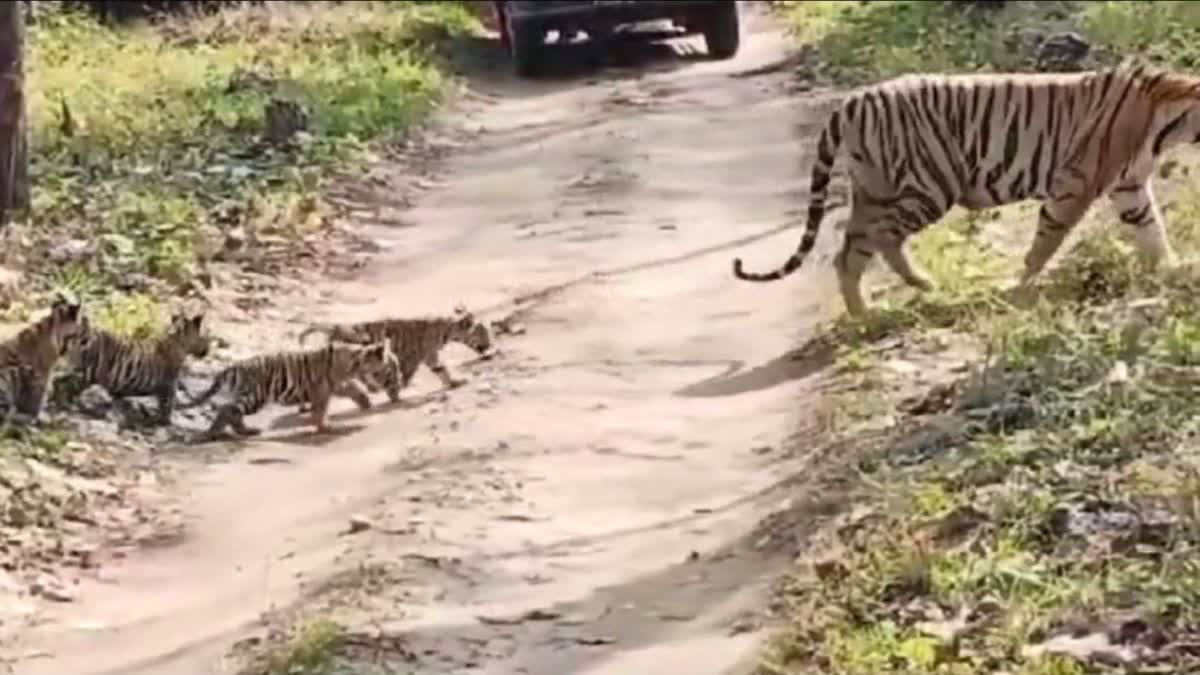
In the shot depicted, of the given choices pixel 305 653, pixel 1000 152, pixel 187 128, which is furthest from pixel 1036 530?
pixel 187 128

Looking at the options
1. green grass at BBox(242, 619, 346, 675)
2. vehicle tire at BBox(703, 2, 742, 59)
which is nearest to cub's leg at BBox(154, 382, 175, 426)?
green grass at BBox(242, 619, 346, 675)

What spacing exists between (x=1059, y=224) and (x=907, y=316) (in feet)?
2.50

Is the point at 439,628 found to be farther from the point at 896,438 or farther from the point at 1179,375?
the point at 1179,375

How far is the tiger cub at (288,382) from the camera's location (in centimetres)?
972

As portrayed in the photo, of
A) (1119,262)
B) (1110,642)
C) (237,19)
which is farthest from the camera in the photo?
(237,19)

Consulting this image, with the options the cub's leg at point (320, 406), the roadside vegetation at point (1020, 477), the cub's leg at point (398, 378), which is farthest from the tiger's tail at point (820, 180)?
the cub's leg at point (320, 406)

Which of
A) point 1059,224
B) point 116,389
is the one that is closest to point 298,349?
point 116,389

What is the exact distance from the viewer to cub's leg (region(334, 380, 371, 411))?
387 inches

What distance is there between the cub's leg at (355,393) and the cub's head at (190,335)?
28.9 inches

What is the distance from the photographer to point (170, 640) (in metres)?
7.34

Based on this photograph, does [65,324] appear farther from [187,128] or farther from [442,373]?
[187,128]

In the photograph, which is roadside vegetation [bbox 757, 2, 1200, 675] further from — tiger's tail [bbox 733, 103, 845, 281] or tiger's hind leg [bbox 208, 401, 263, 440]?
tiger's hind leg [bbox 208, 401, 263, 440]

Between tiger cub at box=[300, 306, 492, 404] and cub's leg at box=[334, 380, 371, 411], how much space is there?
0.09 m

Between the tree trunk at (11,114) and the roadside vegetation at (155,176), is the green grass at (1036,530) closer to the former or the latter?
the roadside vegetation at (155,176)
